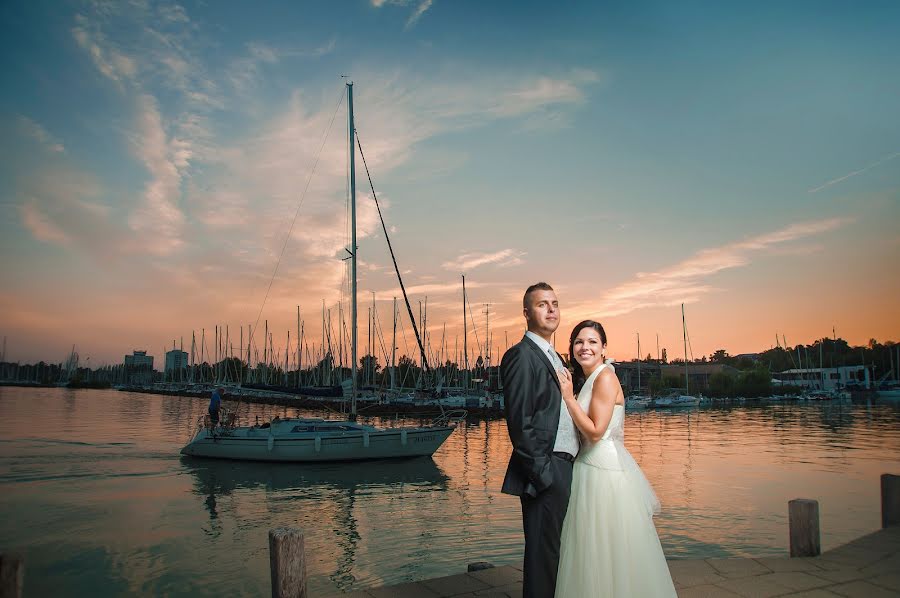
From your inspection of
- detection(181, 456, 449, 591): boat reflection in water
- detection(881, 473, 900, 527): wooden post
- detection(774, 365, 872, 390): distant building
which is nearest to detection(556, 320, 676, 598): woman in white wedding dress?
detection(881, 473, 900, 527): wooden post

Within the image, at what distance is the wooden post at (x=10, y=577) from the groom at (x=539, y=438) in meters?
3.68

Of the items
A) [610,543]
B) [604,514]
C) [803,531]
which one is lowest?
[803,531]

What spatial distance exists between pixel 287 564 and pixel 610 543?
2877mm

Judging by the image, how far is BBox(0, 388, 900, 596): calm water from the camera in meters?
11.9

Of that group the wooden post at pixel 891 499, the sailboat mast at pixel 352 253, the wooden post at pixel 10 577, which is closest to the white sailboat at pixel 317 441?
the sailboat mast at pixel 352 253

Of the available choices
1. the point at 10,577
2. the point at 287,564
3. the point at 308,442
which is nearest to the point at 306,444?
the point at 308,442

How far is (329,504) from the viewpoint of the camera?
18375 millimetres

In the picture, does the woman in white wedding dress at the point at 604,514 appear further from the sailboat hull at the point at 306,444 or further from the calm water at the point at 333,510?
the sailboat hull at the point at 306,444

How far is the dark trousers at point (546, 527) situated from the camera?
4.06 m

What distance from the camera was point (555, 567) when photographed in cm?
410

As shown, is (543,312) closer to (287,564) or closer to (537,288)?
(537,288)

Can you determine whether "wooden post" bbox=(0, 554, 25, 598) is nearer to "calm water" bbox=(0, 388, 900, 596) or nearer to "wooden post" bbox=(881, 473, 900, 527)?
"calm water" bbox=(0, 388, 900, 596)

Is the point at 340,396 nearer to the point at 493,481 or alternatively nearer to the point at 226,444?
the point at 226,444

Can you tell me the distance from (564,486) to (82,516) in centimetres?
1807
